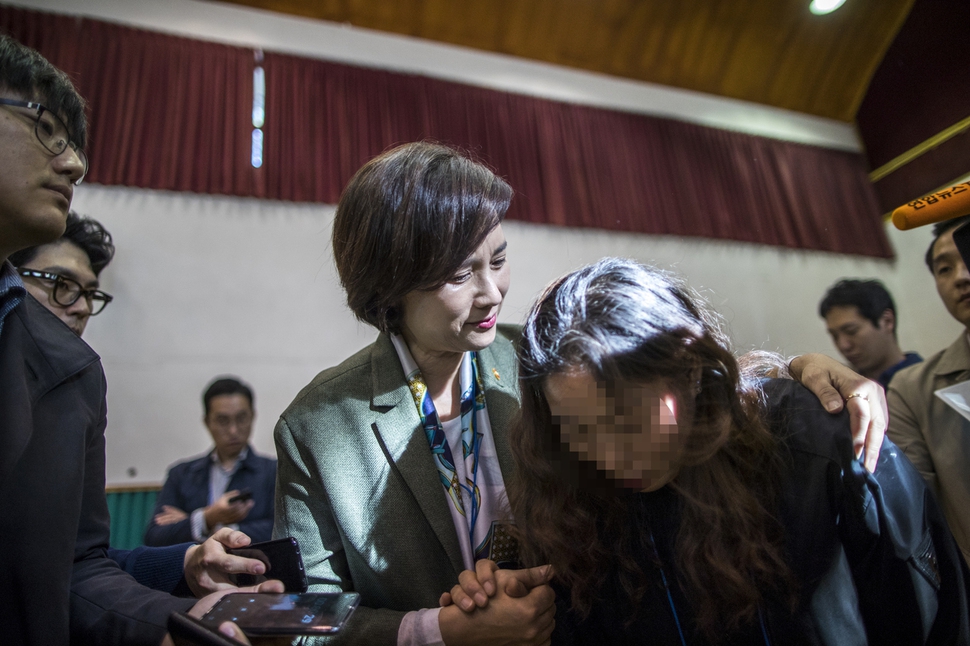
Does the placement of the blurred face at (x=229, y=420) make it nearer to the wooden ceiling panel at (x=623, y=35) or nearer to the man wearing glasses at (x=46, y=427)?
the man wearing glasses at (x=46, y=427)

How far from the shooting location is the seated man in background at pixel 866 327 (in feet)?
8.13

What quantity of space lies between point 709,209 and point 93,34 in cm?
477

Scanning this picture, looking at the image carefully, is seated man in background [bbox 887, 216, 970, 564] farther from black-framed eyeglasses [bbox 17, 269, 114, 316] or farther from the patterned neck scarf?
black-framed eyeglasses [bbox 17, 269, 114, 316]

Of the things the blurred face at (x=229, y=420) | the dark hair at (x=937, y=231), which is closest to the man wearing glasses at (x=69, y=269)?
the blurred face at (x=229, y=420)

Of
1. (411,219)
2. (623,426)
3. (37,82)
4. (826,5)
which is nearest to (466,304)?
(411,219)

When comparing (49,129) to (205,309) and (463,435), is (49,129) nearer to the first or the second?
(463,435)

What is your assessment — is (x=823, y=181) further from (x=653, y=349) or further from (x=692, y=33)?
(x=653, y=349)

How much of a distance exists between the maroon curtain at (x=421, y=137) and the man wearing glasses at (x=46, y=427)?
292cm

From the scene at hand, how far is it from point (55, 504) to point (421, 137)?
3.80 meters

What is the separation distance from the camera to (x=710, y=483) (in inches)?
35.1

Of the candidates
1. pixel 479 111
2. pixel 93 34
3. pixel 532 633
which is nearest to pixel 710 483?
pixel 532 633

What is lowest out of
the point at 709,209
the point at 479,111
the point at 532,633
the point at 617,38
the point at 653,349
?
the point at 532,633

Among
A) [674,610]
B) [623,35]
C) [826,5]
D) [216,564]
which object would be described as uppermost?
[623,35]

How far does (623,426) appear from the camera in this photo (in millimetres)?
786
